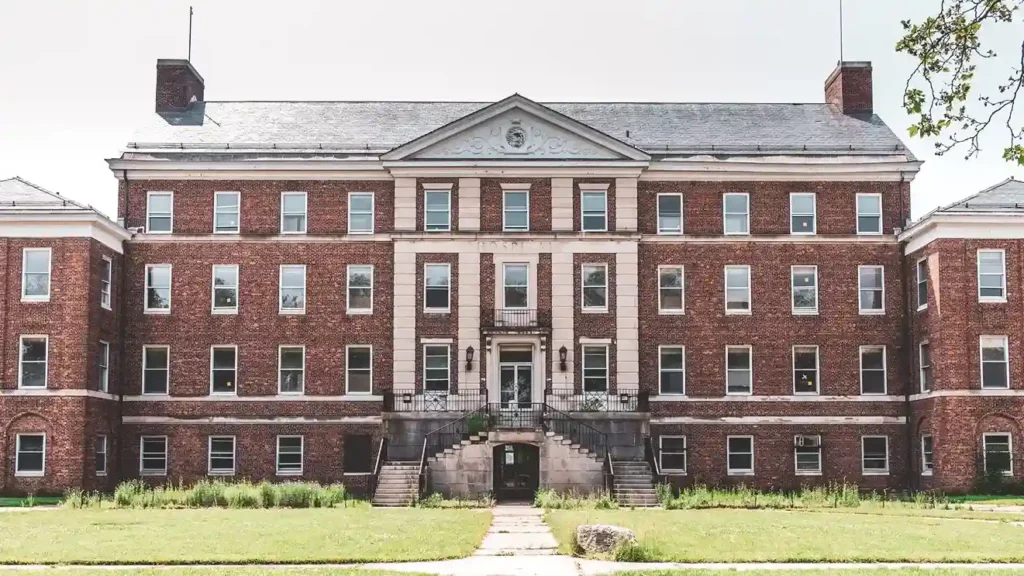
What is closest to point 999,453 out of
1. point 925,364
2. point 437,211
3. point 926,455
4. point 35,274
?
point 926,455

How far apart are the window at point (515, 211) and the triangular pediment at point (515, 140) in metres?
1.25

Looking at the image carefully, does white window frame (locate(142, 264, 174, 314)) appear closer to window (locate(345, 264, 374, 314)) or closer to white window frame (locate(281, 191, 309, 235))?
white window frame (locate(281, 191, 309, 235))

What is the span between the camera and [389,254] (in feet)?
140

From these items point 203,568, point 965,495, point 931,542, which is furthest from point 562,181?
point 203,568

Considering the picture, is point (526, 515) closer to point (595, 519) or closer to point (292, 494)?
point (595, 519)

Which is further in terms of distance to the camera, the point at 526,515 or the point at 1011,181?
the point at 1011,181

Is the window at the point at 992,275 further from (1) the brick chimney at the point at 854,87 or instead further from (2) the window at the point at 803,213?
(1) the brick chimney at the point at 854,87

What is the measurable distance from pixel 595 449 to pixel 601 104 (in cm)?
1470

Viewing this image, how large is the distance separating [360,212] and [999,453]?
21.7 metres

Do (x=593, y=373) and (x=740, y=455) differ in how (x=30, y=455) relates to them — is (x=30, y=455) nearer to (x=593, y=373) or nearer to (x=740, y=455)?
(x=593, y=373)

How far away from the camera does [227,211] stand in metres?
43.0

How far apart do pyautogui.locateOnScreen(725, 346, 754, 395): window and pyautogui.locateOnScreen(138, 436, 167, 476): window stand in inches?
740

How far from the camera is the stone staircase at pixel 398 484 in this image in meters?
36.0

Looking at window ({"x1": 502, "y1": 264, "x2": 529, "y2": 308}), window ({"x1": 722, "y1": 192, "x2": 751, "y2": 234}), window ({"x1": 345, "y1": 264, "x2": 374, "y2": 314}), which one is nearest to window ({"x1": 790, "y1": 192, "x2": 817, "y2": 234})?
window ({"x1": 722, "y1": 192, "x2": 751, "y2": 234})
